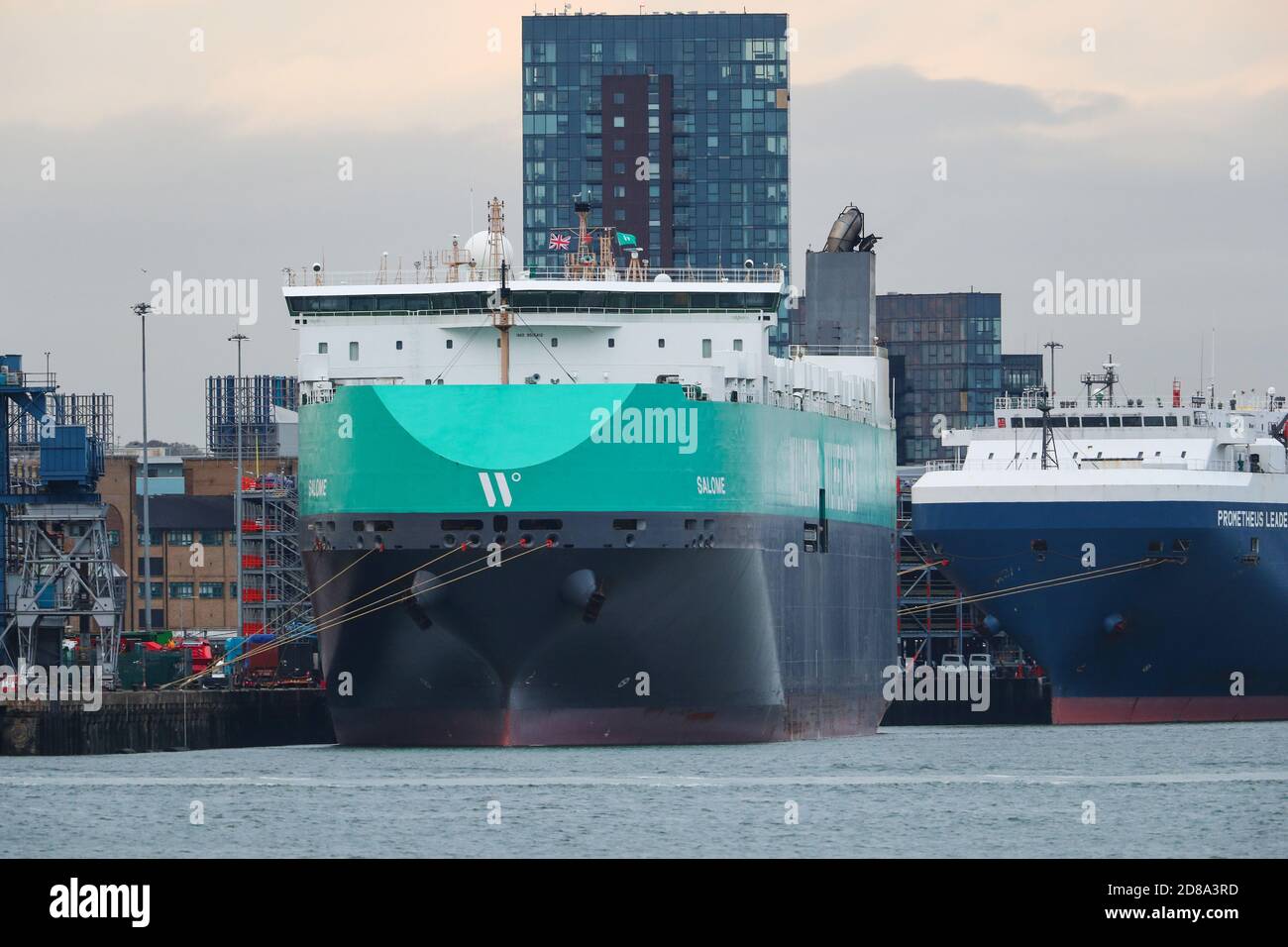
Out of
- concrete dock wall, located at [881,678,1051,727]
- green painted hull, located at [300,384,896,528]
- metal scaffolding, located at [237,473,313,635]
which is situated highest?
green painted hull, located at [300,384,896,528]

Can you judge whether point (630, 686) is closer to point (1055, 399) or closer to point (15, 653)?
point (15, 653)

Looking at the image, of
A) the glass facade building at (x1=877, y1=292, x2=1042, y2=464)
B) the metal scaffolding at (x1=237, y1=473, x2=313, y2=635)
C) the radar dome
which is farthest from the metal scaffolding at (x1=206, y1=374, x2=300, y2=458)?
the glass facade building at (x1=877, y1=292, x2=1042, y2=464)

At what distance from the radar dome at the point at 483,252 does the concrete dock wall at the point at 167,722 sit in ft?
37.7

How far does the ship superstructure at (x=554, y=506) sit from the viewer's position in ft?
176

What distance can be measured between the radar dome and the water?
37.3ft

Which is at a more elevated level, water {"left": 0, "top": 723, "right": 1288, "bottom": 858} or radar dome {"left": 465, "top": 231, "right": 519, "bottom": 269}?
radar dome {"left": 465, "top": 231, "right": 519, "bottom": 269}

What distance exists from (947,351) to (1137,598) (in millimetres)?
109505

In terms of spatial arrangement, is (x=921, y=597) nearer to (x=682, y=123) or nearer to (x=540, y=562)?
(x=540, y=562)

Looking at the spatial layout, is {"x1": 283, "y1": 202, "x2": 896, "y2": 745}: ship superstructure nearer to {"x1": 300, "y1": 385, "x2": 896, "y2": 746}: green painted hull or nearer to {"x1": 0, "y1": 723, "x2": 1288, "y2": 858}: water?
{"x1": 300, "y1": 385, "x2": 896, "y2": 746}: green painted hull

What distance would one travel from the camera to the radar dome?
59.7 metres

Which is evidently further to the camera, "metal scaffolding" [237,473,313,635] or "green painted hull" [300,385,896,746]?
"metal scaffolding" [237,473,313,635]

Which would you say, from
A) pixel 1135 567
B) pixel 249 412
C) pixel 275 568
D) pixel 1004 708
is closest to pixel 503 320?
pixel 275 568

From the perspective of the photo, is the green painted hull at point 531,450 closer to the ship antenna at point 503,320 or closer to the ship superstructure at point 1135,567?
the ship antenna at point 503,320

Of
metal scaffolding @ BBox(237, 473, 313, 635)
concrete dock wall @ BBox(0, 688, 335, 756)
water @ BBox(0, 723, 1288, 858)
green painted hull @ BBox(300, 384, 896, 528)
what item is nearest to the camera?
water @ BBox(0, 723, 1288, 858)
